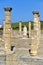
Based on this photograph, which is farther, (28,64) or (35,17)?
(35,17)

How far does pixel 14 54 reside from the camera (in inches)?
446

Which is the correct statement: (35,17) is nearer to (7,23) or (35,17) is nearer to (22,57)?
(7,23)

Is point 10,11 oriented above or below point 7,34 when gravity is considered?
above

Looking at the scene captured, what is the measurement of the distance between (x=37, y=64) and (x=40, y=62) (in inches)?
6.0

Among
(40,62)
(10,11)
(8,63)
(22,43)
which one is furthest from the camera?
(22,43)

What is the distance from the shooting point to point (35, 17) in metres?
21.8

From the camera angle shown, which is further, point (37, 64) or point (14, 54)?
point (14, 54)

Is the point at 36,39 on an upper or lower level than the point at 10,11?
lower

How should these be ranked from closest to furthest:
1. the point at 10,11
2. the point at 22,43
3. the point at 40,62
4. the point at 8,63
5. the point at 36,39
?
the point at 40,62, the point at 8,63, the point at 10,11, the point at 36,39, the point at 22,43

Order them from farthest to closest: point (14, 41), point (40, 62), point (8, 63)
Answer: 1. point (14, 41)
2. point (8, 63)
3. point (40, 62)

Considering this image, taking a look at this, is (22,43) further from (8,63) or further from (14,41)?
(8,63)

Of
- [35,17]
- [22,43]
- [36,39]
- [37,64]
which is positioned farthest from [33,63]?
[22,43]

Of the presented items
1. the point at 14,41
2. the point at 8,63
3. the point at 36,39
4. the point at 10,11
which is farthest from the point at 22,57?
the point at 14,41

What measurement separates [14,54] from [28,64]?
5.96 feet
